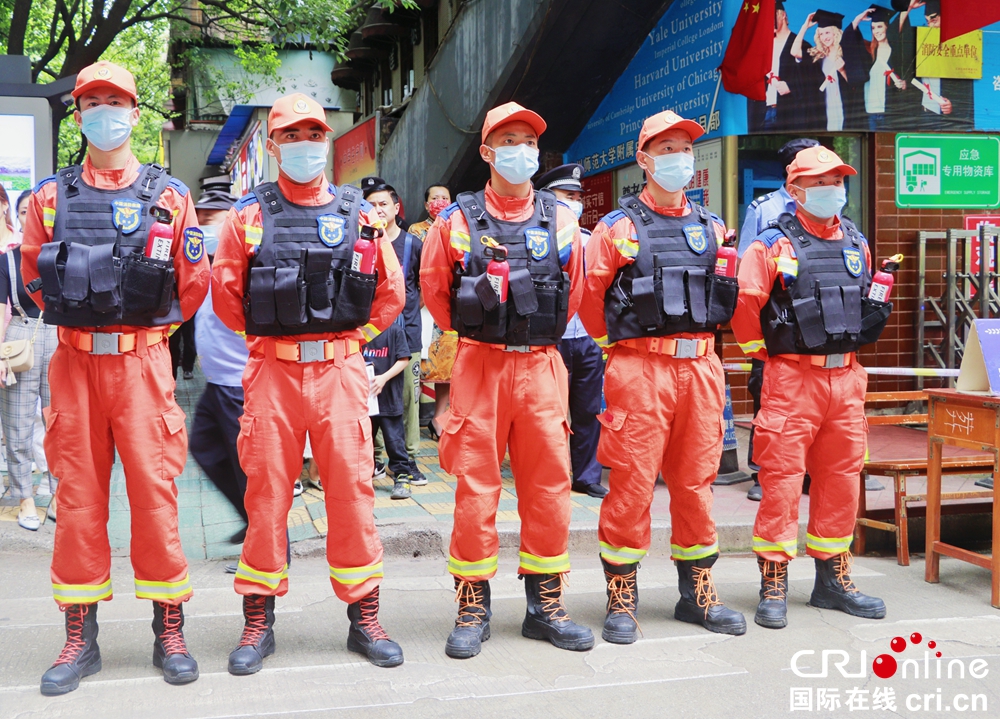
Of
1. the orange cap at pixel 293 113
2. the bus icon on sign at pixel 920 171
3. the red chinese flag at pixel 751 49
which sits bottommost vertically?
the orange cap at pixel 293 113

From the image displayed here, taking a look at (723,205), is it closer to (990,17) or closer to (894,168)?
(894,168)

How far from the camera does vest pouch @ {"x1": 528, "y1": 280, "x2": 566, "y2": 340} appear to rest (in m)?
4.59

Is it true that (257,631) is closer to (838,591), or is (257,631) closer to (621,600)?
(621,600)

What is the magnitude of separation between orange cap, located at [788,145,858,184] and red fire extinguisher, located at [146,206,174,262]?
10.4ft

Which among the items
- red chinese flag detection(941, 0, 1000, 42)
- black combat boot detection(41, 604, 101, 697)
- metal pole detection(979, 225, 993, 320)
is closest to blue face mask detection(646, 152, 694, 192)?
black combat boot detection(41, 604, 101, 697)

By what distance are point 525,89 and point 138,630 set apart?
7.76 meters

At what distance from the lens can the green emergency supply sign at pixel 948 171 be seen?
1021 centimetres

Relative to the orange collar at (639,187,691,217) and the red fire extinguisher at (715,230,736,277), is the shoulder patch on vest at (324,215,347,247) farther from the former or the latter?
the red fire extinguisher at (715,230,736,277)

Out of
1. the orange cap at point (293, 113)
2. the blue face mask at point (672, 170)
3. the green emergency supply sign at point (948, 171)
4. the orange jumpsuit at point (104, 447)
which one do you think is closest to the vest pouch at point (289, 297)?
the orange jumpsuit at point (104, 447)

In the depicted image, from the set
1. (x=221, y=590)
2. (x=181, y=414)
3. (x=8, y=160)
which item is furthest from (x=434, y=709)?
(x=8, y=160)

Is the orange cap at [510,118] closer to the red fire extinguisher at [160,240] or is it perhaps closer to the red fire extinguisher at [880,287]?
the red fire extinguisher at [160,240]

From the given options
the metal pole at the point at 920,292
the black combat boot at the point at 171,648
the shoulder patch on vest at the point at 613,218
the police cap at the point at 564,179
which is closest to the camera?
the black combat boot at the point at 171,648

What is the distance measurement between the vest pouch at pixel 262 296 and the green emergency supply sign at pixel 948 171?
26.3ft

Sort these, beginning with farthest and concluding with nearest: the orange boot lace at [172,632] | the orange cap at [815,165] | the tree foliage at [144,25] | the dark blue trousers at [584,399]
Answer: the tree foliage at [144,25] → the dark blue trousers at [584,399] → the orange cap at [815,165] → the orange boot lace at [172,632]
